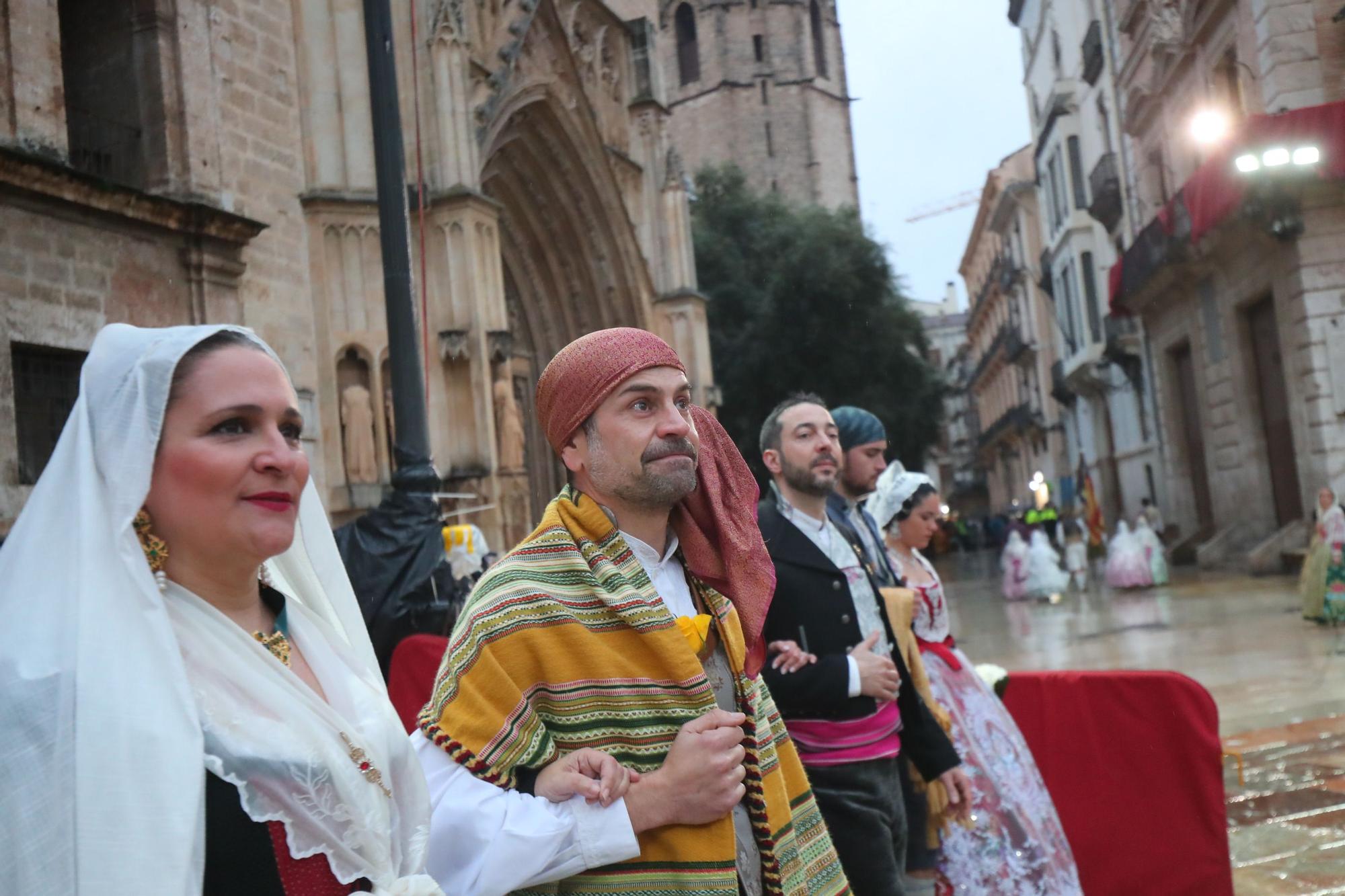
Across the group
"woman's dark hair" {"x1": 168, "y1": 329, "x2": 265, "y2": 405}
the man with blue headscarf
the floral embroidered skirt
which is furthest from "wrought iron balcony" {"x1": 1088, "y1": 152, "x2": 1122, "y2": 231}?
"woman's dark hair" {"x1": 168, "y1": 329, "x2": 265, "y2": 405}

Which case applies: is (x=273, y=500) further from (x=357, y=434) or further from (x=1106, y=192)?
(x=1106, y=192)

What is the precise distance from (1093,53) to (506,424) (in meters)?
20.4

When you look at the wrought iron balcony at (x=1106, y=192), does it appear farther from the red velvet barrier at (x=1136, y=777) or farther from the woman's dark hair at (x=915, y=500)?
the red velvet barrier at (x=1136, y=777)

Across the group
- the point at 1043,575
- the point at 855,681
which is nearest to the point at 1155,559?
the point at 1043,575

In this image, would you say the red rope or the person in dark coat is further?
the red rope

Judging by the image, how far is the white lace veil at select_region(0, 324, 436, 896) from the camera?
149 centimetres

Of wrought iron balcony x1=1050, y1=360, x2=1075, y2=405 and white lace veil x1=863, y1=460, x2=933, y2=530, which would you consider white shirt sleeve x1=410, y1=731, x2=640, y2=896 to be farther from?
wrought iron balcony x1=1050, y1=360, x2=1075, y2=405

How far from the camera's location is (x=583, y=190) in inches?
784

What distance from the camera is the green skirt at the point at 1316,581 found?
39.8ft

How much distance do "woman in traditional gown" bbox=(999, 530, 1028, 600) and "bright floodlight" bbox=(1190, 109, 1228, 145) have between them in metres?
7.14

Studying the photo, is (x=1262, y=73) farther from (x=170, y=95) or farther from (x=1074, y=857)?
(x=1074, y=857)

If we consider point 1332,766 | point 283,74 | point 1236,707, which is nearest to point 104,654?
point 1332,766

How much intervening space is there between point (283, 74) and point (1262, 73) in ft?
45.1

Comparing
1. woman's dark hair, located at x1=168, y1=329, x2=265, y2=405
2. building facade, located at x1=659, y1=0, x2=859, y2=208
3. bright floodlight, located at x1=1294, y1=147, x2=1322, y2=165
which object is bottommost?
woman's dark hair, located at x1=168, y1=329, x2=265, y2=405
